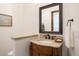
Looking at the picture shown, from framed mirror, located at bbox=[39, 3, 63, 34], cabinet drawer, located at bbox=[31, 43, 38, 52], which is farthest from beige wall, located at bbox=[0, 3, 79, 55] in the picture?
cabinet drawer, located at bbox=[31, 43, 38, 52]

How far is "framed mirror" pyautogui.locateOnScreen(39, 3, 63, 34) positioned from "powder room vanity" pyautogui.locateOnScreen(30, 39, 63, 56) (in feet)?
0.49

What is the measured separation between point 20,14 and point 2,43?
1.42ft

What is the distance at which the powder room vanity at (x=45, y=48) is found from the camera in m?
1.28

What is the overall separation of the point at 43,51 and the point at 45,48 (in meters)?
0.05

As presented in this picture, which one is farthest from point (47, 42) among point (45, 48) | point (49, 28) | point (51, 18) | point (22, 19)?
point (22, 19)

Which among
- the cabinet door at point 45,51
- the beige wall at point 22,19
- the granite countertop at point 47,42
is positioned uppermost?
the beige wall at point 22,19

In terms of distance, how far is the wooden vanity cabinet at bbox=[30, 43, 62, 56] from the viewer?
4.19 feet

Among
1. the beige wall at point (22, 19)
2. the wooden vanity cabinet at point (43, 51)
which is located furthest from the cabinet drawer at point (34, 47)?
the beige wall at point (22, 19)

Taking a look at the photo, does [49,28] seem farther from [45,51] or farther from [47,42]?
[45,51]

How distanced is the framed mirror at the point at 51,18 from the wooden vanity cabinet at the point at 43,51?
216 millimetres

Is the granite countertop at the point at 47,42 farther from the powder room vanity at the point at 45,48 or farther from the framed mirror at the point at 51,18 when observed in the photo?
the framed mirror at the point at 51,18

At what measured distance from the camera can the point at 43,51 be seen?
4.36 feet

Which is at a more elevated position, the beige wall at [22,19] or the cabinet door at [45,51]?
the beige wall at [22,19]

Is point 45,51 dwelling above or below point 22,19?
below
